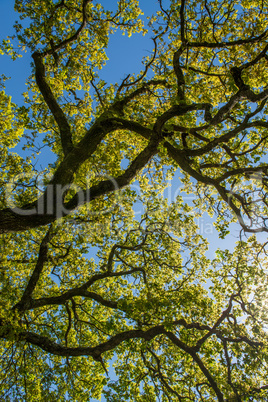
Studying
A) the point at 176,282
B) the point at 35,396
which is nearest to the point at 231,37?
the point at 176,282

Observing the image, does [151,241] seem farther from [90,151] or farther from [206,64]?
[206,64]

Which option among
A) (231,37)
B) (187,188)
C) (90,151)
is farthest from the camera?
(187,188)

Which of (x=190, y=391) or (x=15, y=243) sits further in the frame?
(x=15, y=243)

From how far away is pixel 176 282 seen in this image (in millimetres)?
10594

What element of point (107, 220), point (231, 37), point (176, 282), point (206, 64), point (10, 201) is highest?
point (206, 64)

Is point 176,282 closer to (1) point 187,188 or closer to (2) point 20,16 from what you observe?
(1) point 187,188

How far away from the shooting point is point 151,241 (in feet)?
34.3

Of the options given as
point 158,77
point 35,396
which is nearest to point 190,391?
point 35,396

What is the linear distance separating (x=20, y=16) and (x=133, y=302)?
1095 centimetres

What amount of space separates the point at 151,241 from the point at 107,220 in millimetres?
2119

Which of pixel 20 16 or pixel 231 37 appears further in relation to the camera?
pixel 231 37

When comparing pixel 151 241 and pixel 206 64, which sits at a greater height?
pixel 206 64

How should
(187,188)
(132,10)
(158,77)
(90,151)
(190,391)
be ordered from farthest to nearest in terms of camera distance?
(187,188), (158,77), (132,10), (190,391), (90,151)

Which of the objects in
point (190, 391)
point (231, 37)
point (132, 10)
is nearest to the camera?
point (190, 391)
